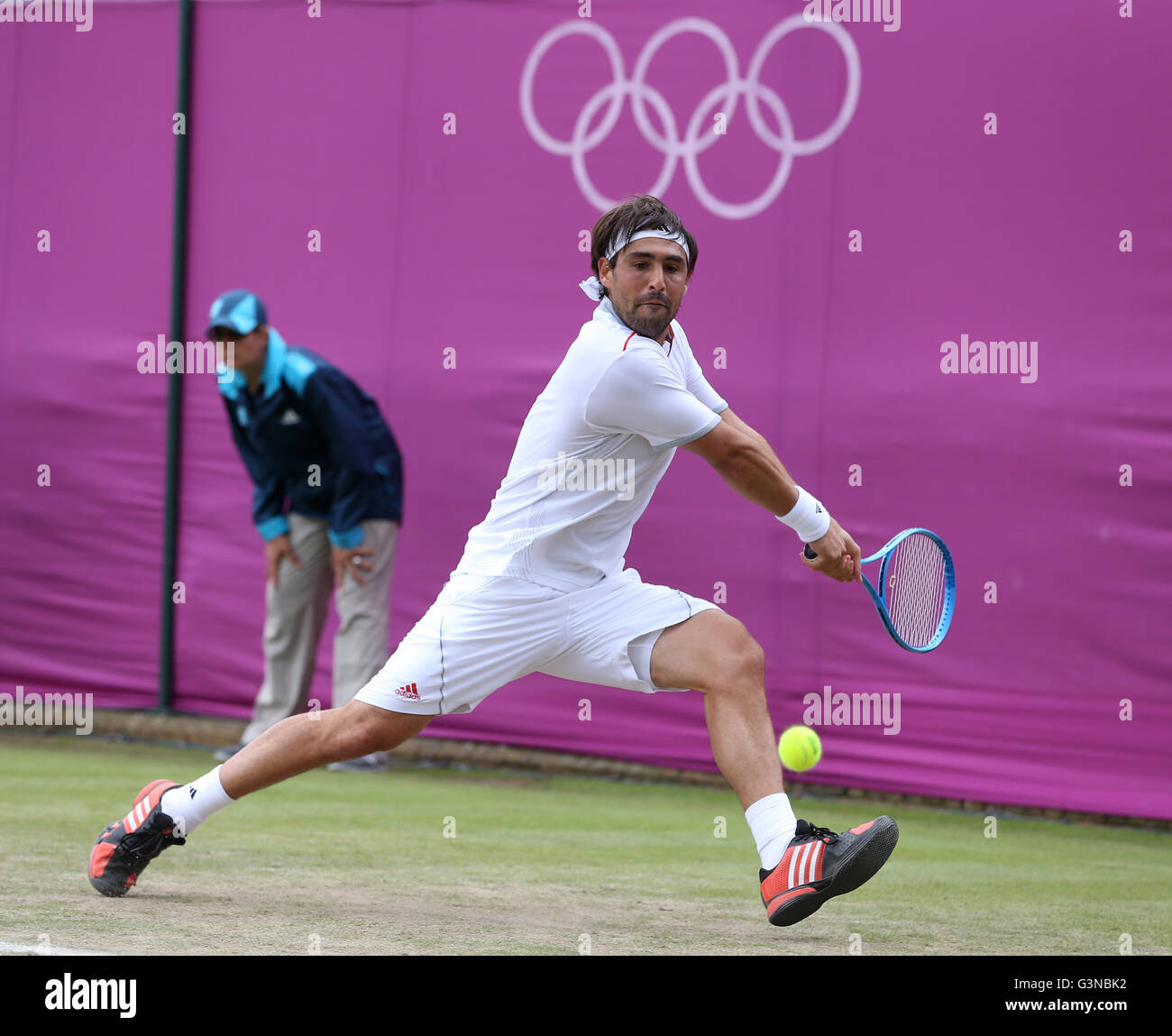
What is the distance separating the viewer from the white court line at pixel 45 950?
390cm

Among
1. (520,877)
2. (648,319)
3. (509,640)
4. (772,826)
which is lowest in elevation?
(520,877)

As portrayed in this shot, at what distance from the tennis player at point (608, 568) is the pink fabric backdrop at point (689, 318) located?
3192 millimetres

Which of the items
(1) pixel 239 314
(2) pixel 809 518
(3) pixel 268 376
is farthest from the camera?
(3) pixel 268 376

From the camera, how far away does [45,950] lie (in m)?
3.95

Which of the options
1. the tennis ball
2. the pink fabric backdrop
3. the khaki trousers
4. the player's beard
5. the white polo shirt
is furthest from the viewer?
the khaki trousers

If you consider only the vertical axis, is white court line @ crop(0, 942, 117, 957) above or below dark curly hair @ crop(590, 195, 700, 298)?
below

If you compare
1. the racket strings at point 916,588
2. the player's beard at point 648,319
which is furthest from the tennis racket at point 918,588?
the player's beard at point 648,319

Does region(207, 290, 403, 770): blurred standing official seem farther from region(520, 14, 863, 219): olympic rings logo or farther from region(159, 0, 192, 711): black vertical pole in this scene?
region(520, 14, 863, 219): olympic rings logo

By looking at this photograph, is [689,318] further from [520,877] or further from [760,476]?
[760,476]

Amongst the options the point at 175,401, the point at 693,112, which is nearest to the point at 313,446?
the point at 175,401

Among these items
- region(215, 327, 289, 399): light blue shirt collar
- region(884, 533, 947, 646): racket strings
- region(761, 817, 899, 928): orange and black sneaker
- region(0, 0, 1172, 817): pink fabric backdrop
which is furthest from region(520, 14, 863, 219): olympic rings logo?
region(761, 817, 899, 928): orange and black sneaker

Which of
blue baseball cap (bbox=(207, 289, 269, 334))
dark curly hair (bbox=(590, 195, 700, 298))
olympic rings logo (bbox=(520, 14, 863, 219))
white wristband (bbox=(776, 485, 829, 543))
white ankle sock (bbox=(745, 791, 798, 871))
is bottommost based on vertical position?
white ankle sock (bbox=(745, 791, 798, 871))

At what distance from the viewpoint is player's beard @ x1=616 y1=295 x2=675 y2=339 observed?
14.7ft

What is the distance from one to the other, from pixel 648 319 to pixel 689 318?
3808mm
